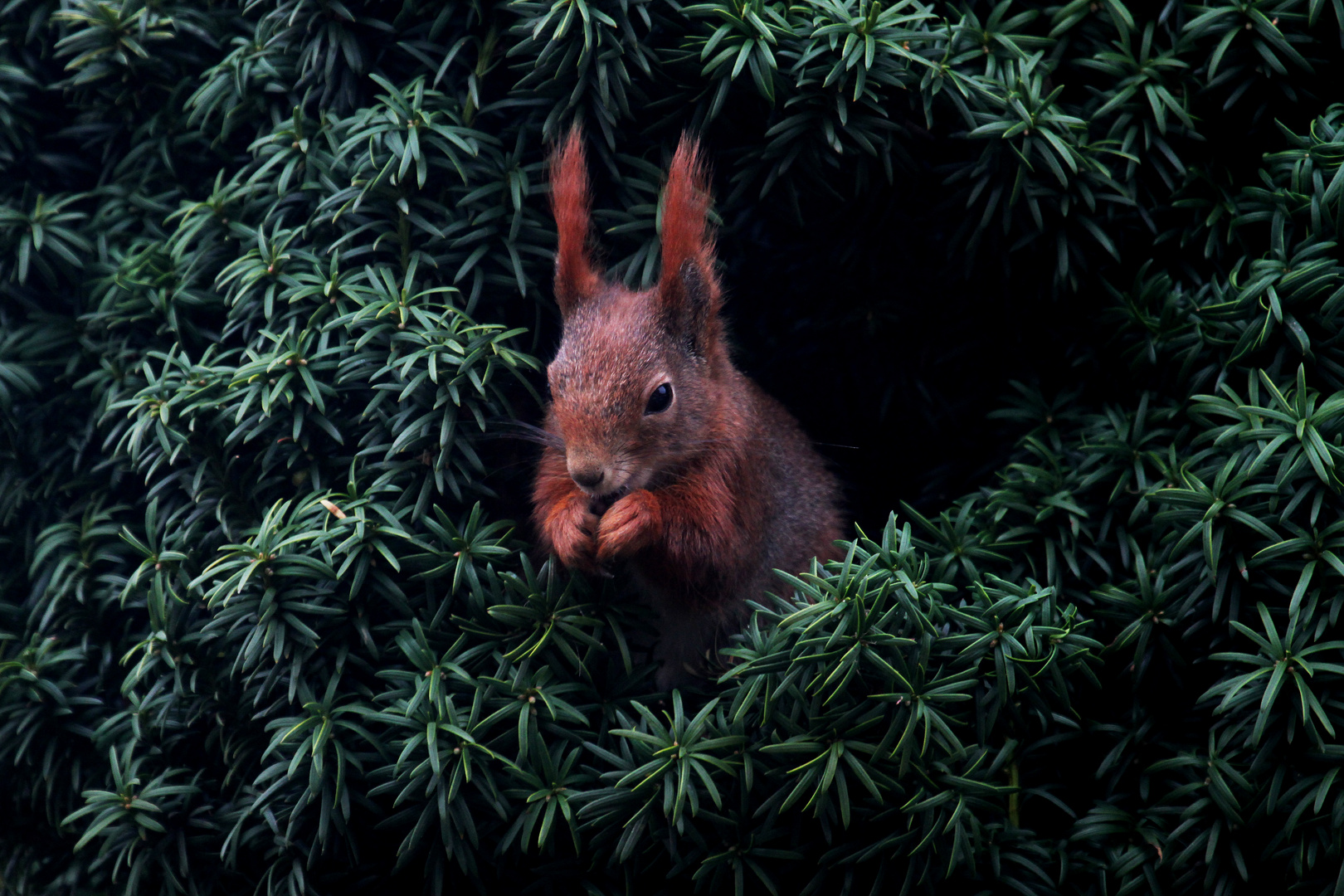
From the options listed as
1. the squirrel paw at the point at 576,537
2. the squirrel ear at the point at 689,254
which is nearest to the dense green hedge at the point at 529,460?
the squirrel paw at the point at 576,537

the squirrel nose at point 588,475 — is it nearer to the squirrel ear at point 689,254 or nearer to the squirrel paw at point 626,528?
the squirrel paw at point 626,528

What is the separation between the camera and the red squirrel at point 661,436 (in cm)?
213

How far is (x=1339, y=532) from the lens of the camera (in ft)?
6.15

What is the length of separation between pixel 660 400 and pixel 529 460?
0.33 m

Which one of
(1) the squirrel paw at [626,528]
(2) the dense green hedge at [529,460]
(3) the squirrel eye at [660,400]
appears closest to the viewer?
(2) the dense green hedge at [529,460]

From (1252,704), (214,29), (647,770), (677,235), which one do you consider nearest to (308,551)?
(647,770)

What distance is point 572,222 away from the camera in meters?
2.18

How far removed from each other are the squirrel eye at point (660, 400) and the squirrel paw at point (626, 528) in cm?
20

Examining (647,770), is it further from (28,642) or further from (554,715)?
(28,642)

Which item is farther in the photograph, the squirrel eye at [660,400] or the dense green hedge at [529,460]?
the squirrel eye at [660,400]

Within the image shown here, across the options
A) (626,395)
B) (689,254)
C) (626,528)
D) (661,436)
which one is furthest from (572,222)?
(626,528)

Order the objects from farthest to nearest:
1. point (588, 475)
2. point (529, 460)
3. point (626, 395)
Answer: point (529, 460)
point (626, 395)
point (588, 475)

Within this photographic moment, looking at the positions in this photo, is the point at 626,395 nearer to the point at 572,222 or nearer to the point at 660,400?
the point at 660,400

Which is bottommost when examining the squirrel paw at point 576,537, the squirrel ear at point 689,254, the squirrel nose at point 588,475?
the squirrel paw at point 576,537
